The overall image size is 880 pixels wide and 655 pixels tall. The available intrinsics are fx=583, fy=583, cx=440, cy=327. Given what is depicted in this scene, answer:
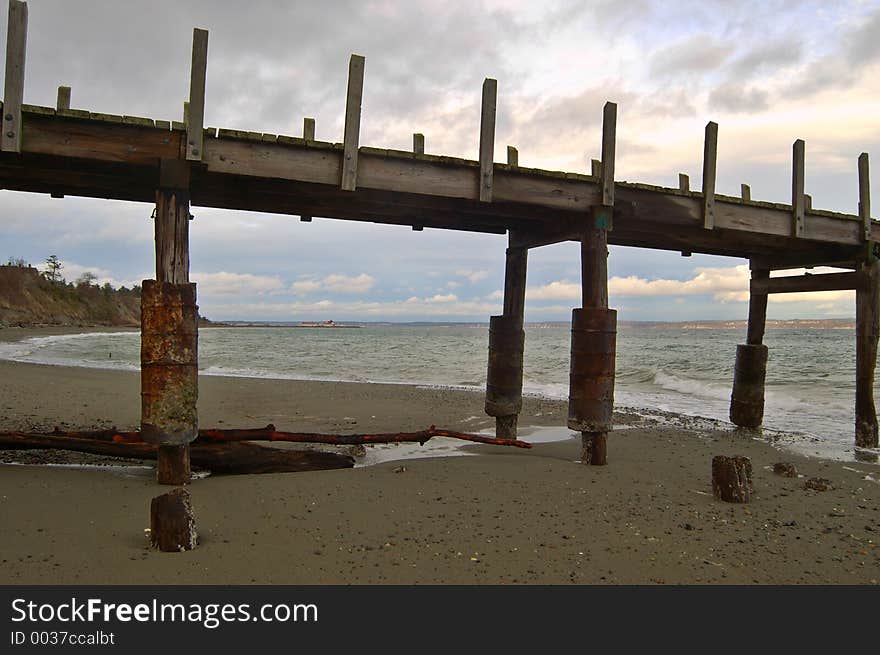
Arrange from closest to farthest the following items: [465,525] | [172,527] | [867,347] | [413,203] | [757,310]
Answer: [172,527]
[465,525]
[413,203]
[867,347]
[757,310]

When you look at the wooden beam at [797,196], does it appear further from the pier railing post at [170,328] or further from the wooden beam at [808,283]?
the pier railing post at [170,328]

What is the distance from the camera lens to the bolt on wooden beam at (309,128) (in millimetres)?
6253

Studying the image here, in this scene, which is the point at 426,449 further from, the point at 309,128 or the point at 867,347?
the point at 867,347

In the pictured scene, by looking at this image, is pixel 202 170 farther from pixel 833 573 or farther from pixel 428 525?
pixel 833 573

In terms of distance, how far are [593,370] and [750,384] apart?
6.80 metres

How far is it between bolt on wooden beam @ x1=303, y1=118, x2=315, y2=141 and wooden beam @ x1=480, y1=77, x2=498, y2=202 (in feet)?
6.40

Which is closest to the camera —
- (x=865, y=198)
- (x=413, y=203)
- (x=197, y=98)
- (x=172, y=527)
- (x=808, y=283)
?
(x=172, y=527)

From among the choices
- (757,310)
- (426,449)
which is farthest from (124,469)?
(757,310)

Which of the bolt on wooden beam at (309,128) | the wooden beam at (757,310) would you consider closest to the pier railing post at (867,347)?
the wooden beam at (757,310)

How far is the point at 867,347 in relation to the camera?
10.1 meters

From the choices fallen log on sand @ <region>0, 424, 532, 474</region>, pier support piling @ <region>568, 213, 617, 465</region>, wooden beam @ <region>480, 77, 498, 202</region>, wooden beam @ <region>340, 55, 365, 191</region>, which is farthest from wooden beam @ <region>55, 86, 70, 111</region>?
pier support piling @ <region>568, 213, 617, 465</region>

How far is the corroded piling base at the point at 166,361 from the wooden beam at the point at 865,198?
10.3 m

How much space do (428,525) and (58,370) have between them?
20.3 meters

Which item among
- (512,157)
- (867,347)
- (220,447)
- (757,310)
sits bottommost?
(220,447)
